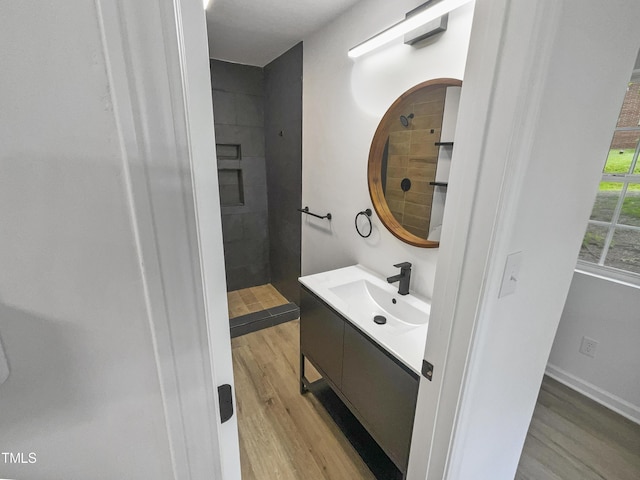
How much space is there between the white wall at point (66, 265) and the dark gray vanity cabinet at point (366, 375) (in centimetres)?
94

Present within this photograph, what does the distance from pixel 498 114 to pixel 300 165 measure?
6.45 ft

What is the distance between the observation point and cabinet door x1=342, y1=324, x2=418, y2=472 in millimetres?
1073

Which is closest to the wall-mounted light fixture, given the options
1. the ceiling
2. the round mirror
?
the round mirror

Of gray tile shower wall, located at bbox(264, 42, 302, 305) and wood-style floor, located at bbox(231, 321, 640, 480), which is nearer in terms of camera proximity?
wood-style floor, located at bbox(231, 321, 640, 480)

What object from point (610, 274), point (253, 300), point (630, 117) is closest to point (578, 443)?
point (610, 274)

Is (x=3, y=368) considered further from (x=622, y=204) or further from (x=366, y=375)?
(x=622, y=204)

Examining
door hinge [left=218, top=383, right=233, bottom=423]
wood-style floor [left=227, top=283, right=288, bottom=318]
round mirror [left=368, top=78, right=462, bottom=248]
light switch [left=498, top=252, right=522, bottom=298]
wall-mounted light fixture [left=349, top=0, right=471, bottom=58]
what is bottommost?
wood-style floor [left=227, top=283, right=288, bottom=318]

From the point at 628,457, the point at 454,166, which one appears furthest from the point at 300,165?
the point at 628,457

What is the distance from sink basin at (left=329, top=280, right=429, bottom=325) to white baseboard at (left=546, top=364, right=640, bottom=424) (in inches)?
56.7

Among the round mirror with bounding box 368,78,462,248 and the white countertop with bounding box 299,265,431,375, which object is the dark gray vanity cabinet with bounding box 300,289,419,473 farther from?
the round mirror with bounding box 368,78,462,248

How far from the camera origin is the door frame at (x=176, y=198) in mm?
288

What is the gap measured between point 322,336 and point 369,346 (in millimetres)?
412

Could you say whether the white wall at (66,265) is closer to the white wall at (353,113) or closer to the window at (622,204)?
the white wall at (353,113)

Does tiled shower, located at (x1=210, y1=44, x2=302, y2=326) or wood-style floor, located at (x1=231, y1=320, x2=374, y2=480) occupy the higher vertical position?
tiled shower, located at (x1=210, y1=44, x2=302, y2=326)
